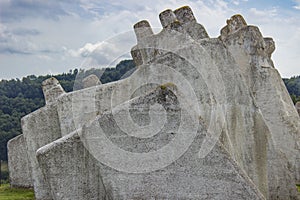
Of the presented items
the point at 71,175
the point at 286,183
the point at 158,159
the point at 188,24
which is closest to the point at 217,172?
the point at 158,159

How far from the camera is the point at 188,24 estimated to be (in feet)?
52.0

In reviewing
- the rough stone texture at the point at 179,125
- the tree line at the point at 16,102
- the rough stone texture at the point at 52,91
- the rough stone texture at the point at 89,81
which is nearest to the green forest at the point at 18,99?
the tree line at the point at 16,102

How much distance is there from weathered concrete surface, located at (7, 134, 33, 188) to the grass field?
15.4 inches

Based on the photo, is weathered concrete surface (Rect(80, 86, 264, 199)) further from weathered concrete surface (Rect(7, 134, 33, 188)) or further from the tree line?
the tree line

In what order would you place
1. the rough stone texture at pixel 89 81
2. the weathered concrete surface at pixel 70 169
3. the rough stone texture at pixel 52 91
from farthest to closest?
the rough stone texture at pixel 89 81, the rough stone texture at pixel 52 91, the weathered concrete surface at pixel 70 169

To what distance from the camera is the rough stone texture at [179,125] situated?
969 cm

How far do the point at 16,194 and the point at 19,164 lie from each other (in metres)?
1.94

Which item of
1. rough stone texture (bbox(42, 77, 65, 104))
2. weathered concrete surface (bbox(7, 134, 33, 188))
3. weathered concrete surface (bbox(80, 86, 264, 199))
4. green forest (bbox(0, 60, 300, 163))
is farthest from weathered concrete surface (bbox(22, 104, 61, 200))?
green forest (bbox(0, 60, 300, 163))

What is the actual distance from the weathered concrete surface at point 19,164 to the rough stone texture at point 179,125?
4523 mm

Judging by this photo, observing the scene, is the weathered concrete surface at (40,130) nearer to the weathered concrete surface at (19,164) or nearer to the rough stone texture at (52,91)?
the rough stone texture at (52,91)

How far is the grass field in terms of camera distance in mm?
17555

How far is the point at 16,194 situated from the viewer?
1894 centimetres

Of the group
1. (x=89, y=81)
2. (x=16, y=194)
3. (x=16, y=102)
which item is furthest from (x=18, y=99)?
(x=89, y=81)

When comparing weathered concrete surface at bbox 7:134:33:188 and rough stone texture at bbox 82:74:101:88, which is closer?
rough stone texture at bbox 82:74:101:88
